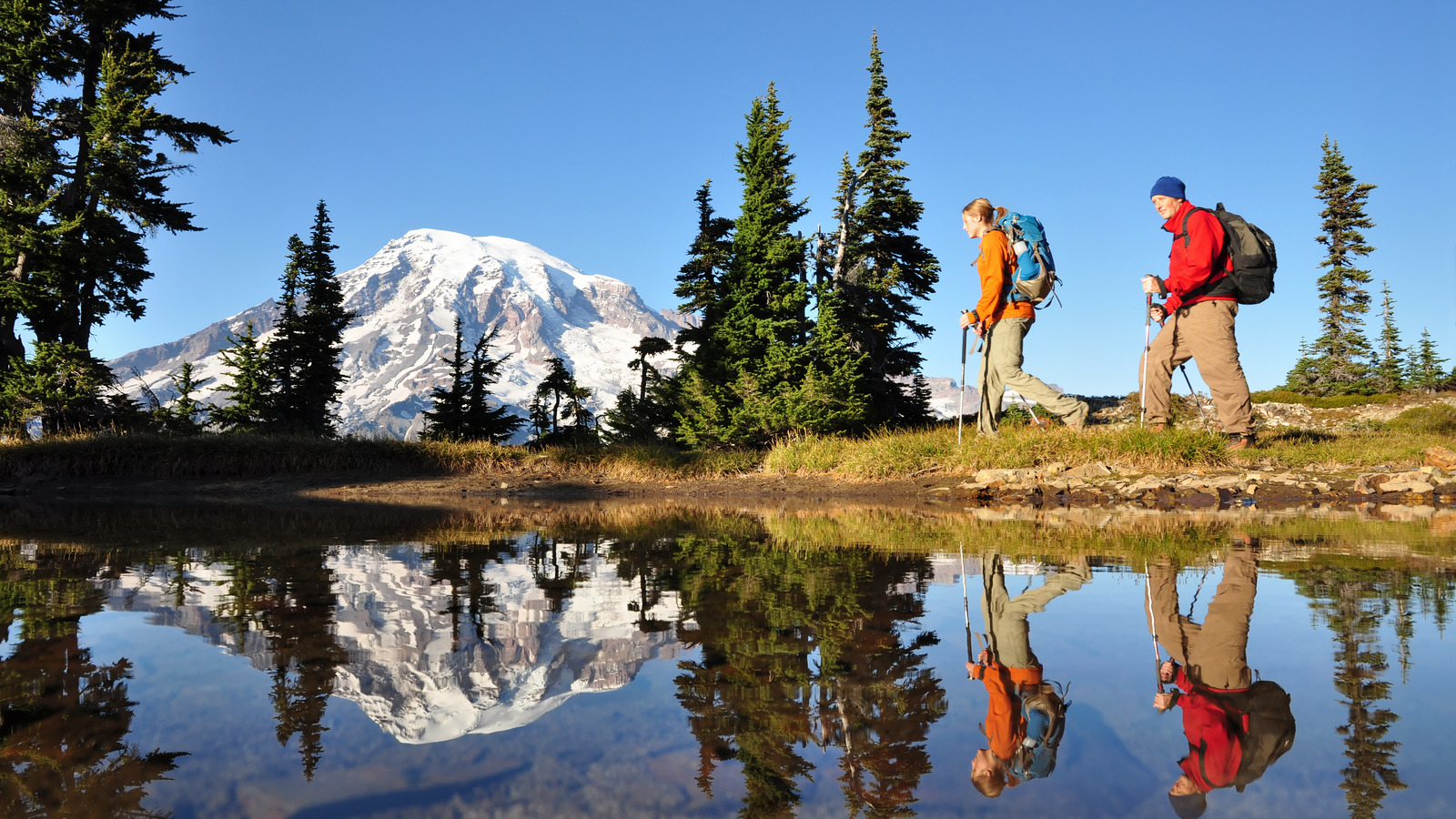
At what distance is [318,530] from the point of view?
Answer: 6414 mm

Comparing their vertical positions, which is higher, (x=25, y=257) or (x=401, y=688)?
(x=25, y=257)

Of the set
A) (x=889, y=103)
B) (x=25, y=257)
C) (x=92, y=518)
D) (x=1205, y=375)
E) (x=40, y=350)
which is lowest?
(x=92, y=518)

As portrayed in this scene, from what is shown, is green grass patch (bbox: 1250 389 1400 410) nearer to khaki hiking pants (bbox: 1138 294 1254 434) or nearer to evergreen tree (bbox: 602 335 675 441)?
khaki hiking pants (bbox: 1138 294 1254 434)

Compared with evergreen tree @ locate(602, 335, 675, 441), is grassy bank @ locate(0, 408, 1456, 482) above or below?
below

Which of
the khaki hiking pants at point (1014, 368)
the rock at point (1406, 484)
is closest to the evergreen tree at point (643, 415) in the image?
the khaki hiking pants at point (1014, 368)

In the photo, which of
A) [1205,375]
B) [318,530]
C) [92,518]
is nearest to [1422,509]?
[1205,375]

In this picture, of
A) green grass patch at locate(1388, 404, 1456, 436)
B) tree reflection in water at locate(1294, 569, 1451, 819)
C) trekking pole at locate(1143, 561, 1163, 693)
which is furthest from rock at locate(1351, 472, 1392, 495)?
trekking pole at locate(1143, 561, 1163, 693)

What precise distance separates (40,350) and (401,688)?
19.3 meters

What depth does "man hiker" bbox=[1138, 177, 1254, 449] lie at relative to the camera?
8.14 meters

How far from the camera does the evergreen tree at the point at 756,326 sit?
14289mm

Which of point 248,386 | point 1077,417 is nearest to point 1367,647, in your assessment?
point 1077,417

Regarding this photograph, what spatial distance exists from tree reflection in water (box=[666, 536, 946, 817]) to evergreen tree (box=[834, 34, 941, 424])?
16.1 metres

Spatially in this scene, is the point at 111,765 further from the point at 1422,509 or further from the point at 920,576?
the point at 1422,509

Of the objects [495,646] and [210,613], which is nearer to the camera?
[495,646]
